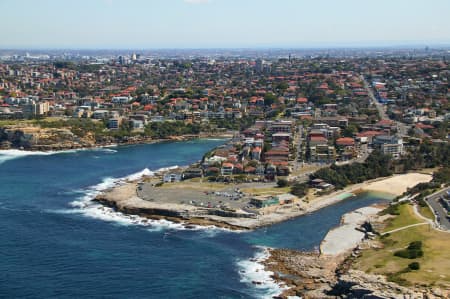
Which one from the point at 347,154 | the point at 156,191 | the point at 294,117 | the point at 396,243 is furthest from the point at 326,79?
the point at 396,243

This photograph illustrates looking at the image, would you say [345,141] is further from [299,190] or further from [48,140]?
[48,140]

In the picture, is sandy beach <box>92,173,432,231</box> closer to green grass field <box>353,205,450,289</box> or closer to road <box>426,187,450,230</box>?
road <box>426,187,450,230</box>

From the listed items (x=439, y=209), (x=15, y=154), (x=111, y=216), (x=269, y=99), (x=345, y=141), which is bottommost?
(x=15, y=154)

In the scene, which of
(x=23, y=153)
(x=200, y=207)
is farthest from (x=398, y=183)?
(x=23, y=153)

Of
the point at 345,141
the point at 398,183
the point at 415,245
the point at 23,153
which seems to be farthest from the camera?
the point at 23,153

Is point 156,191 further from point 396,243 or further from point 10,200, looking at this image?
point 396,243
